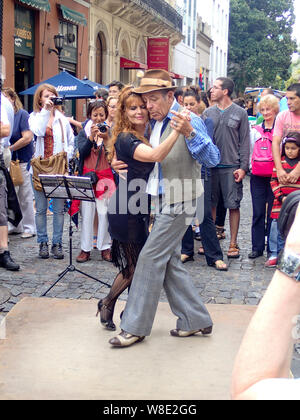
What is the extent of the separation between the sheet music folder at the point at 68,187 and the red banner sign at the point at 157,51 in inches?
920

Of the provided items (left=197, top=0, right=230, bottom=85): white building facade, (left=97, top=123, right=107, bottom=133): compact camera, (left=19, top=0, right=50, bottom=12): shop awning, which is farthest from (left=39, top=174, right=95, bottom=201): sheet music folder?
(left=197, top=0, right=230, bottom=85): white building facade

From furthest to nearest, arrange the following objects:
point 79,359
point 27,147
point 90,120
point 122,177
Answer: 1. point 27,147
2. point 90,120
3. point 122,177
4. point 79,359

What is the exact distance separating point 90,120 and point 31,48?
9761mm

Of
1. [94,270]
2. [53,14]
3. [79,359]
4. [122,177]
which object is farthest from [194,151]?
[53,14]

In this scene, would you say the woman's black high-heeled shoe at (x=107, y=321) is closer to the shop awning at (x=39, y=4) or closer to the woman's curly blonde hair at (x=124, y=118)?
the woman's curly blonde hair at (x=124, y=118)

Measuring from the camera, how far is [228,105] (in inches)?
287

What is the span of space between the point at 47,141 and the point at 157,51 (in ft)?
73.1

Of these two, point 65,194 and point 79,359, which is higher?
point 65,194

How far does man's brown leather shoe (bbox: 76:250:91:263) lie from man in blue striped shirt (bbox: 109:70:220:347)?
271 cm

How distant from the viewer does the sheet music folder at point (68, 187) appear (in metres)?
5.63

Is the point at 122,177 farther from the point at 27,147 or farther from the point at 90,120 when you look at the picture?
the point at 27,147

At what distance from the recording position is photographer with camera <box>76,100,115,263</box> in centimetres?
676

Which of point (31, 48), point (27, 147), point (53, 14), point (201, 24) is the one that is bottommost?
point (27, 147)

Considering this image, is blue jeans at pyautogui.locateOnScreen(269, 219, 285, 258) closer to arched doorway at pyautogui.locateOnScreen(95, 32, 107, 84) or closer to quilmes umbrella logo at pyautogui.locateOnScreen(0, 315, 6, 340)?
quilmes umbrella logo at pyautogui.locateOnScreen(0, 315, 6, 340)
